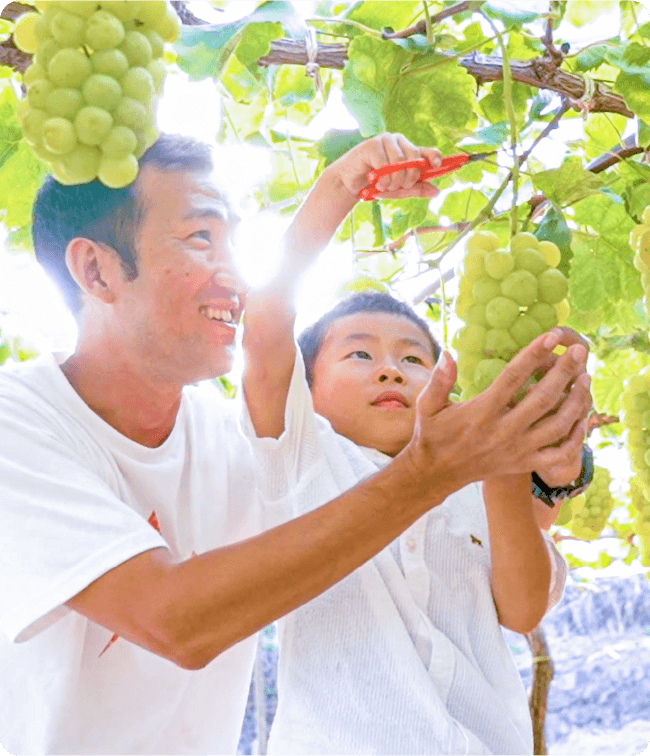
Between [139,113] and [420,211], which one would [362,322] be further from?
[139,113]

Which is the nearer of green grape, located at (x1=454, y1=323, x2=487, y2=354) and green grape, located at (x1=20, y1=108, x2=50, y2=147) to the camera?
green grape, located at (x1=20, y1=108, x2=50, y2=147)

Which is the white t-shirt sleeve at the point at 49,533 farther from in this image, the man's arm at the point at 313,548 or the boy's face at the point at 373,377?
the boy's face at the point at 373,377

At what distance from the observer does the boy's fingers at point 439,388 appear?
90cm

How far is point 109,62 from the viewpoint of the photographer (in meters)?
0.73

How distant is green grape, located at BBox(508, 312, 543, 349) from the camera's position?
880 millimetres

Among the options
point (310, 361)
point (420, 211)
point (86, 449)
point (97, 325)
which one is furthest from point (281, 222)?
point (86, 449)

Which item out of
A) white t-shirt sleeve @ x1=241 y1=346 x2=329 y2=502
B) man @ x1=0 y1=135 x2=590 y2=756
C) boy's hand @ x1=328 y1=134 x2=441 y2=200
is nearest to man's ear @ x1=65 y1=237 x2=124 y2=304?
man @ x1=0 y1=135 x2=590 y2=756

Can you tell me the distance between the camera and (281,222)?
184 centimetres

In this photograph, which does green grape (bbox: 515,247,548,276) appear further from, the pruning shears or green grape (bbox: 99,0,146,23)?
green grape (bbox: 99,0,146,23)

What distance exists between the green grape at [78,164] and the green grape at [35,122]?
0.07ft

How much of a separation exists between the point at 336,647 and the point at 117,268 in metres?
0.52

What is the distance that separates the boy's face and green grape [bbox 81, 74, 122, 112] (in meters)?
0.73

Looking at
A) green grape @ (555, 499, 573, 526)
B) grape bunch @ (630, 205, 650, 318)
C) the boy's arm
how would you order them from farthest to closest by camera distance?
green grape @ (555, 499, 573, 526) < grape bunch @ (630, 205, 650, 318) < the boy's arm

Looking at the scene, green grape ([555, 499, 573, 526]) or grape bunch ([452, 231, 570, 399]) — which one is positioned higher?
grape bunch ([452, 231, 570, 399])
